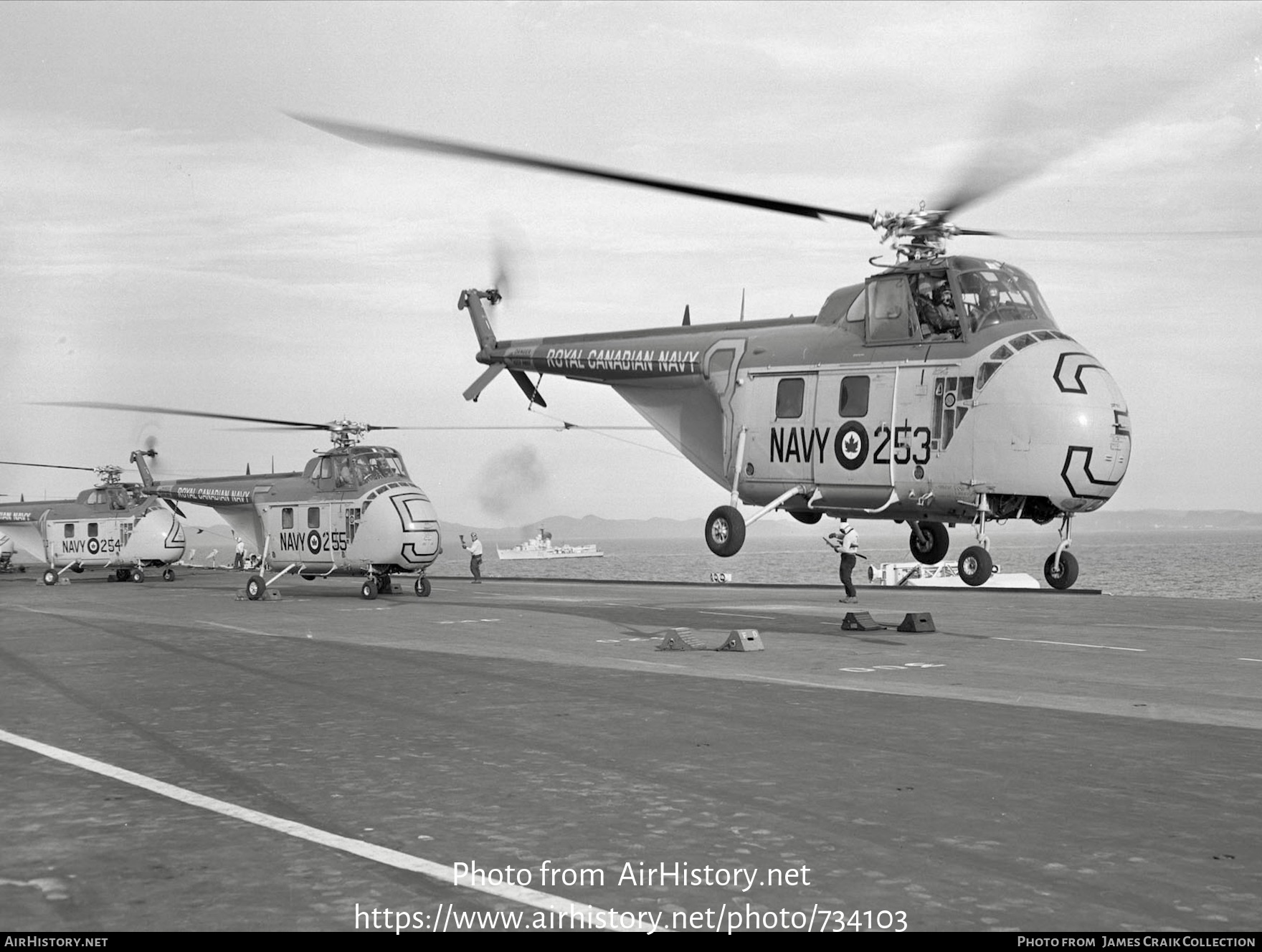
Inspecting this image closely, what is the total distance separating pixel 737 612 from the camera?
28.2m

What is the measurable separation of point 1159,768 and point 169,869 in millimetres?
7577

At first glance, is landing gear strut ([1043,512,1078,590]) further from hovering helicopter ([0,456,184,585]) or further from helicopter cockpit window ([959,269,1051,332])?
hovering helicopter ([0,456,184,585])

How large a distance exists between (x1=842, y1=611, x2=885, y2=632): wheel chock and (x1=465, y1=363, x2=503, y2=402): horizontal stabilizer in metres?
9.02

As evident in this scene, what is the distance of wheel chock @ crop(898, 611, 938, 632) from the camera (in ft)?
72.7

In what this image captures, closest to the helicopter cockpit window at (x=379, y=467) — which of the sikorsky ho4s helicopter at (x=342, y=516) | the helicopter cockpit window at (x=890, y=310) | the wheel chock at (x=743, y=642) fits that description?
the sikorsky ho4s helicopter at (x=342, y=516)

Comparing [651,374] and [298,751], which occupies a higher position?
[651,374]

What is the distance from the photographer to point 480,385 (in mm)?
25219

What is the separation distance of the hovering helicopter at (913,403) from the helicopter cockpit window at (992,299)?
23 millimetres

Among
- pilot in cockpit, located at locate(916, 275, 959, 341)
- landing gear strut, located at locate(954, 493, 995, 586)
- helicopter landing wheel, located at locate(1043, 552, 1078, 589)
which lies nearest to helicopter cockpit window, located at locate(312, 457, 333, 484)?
pilot in cockpit, located at locate(916, 275, 959, 341)

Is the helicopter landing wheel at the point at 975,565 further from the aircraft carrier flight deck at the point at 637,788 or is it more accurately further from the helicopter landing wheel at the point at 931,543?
the helicopter landing wheel at the point at 931,543

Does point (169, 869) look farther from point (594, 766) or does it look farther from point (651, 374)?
point (651, 374)

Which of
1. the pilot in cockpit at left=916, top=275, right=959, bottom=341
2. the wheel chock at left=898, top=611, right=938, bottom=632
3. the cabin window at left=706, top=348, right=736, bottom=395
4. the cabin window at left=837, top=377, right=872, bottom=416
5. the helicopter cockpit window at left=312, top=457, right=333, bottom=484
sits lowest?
the wheel chock at left=898, top=611, right=938, bottom=632

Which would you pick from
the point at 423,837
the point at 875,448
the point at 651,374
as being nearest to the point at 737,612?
the point at 651,374

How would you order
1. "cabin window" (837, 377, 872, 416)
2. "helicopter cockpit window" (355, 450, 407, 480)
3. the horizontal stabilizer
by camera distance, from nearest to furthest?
"cabin window" (837, 377, 872, 416) < the horizontal stabilizer < "helicopter cockpit window" (355, 450, 407, 480)
